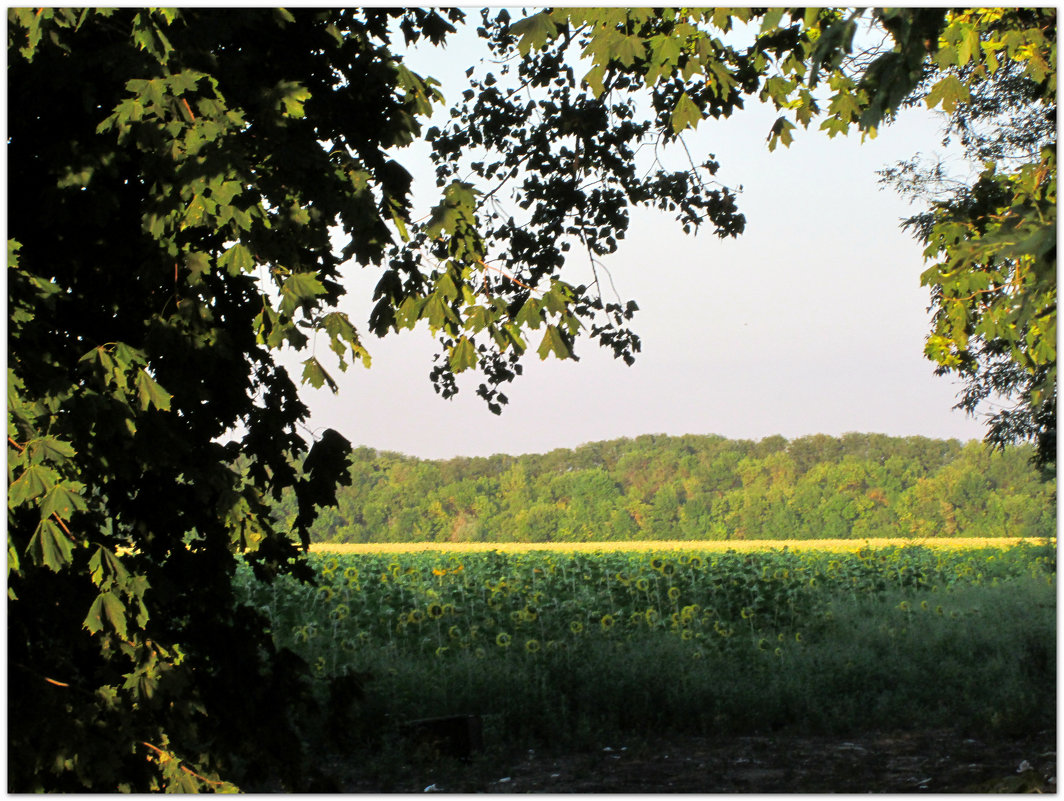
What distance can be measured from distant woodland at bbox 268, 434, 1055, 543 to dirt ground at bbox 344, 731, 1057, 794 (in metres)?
17.1

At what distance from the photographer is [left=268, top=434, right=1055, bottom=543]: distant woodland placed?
87.0 feet

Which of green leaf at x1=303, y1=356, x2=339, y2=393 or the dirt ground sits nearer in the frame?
green leaf at x1=303, y1=356, x2=339, y2=393

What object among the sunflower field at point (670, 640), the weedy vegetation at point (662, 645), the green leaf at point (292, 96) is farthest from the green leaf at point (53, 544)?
the sunflower field at point (670, 640)

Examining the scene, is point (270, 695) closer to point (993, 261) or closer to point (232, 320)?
point (232, 320)

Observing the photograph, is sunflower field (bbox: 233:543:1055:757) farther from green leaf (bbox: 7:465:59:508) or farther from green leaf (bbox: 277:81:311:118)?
green leaf (bbox: 277:81:311:118)

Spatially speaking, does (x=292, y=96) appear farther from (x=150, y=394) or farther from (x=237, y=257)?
(x=150, y=394)

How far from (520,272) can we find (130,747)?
4400 mm

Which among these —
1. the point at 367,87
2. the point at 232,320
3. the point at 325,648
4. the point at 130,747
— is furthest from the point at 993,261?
the point at 325,648

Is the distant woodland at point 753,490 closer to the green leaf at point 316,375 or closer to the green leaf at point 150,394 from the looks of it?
the green leaf at point 316,375

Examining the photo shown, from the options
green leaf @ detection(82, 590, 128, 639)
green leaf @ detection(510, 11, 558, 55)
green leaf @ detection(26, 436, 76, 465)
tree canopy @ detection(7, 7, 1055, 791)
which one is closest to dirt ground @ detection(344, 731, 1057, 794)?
tree canopy @ detection(7, 7, 1055, 791)

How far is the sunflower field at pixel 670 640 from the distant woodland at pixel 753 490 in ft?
33.6

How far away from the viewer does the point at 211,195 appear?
13.3 feet

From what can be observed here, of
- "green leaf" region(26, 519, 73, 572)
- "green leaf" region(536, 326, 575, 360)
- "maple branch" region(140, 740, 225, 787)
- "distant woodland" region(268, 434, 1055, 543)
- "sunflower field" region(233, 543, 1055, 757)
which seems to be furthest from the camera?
"distant woodland" region(268, 434, 1055, 543)

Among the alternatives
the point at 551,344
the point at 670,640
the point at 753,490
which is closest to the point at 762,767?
the point at 670,640
